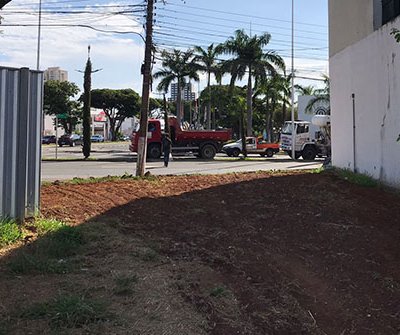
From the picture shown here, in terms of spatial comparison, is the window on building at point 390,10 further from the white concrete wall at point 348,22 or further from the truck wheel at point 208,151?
the truck wheel at point 208,151

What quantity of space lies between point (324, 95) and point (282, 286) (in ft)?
160

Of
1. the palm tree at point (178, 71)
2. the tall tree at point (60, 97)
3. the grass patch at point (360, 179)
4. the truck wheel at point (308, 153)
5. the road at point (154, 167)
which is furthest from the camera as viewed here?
the tall tree at point (60, 97)

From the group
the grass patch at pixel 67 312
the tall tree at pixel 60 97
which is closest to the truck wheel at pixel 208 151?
the grass patch at pixel 67 312

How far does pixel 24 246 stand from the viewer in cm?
595

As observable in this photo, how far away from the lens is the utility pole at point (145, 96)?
15311mm

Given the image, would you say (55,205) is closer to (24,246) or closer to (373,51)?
(24,246)

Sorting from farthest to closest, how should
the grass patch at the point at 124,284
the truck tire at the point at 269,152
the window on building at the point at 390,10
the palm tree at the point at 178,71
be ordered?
the palm tree at the point at 178,71, the truck tire at the point at 269,152, the window on building at the point at 390,10, the grass patch at the point at 124,284

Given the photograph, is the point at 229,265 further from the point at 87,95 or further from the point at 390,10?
the point at 87,95

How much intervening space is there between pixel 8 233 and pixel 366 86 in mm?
10018

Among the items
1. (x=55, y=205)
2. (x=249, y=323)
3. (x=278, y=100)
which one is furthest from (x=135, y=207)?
(x=278, y=100)

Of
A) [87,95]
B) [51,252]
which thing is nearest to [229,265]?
[51,252]

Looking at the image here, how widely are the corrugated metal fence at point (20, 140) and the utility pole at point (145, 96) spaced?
26.1 ft

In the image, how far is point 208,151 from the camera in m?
34.3

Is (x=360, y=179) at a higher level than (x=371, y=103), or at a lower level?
lower
